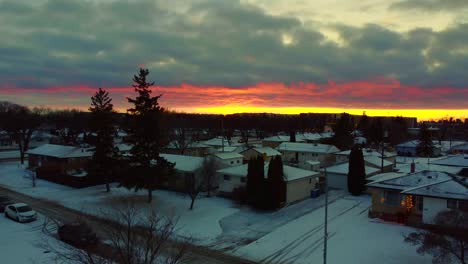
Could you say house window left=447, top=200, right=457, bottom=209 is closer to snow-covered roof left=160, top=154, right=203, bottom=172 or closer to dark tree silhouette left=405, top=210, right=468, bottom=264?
dark tree silhouette left=405, top=210, right=468, bottom=264

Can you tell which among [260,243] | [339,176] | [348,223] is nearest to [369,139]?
[339,176]

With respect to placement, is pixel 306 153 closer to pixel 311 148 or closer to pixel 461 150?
pixel 311 148

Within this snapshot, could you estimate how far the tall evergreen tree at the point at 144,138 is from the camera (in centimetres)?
2983

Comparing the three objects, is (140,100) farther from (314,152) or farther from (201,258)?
(314,152)

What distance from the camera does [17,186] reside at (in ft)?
121

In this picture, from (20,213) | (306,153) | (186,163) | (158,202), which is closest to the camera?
(20,213)

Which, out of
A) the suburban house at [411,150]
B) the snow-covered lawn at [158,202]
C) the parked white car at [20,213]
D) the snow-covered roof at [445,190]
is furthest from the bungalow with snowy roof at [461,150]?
the parked white car at [20,213]

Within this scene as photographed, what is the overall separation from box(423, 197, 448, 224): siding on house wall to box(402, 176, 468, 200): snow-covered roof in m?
0.38

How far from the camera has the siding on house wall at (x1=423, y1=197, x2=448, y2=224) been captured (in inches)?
886

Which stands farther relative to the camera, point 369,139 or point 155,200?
point 369,139

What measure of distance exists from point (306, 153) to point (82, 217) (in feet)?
143

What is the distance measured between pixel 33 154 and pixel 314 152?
4414cm

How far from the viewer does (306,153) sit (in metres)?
61.6

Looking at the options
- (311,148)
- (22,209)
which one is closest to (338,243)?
(22,209)
